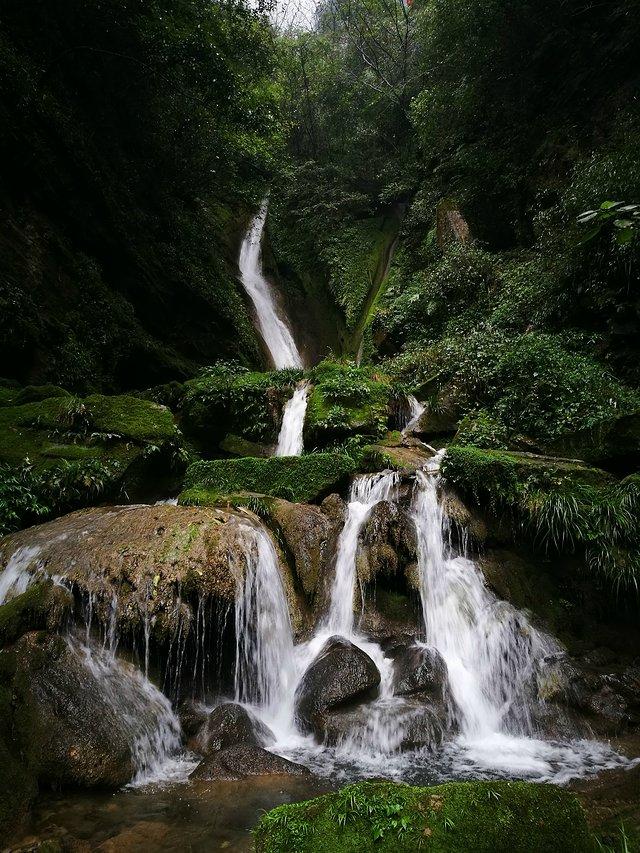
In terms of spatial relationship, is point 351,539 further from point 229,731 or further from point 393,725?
point 229,731

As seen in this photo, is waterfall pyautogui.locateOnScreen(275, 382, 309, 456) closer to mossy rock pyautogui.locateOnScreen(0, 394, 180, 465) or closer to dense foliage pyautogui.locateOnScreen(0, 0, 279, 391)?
mossy rock pyautogui.locateOnScreen(0, 394, 180, 465)

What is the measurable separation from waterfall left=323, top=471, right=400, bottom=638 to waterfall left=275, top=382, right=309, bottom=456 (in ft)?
8.79

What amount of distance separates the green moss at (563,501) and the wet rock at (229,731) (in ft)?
13.2

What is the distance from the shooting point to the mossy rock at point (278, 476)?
7.52 metres

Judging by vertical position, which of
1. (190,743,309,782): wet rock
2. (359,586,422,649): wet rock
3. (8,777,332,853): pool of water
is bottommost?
(8,777,332,853): pool of water

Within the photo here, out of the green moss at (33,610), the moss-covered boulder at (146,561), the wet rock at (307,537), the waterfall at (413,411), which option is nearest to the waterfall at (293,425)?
the waterfall at (413,411)

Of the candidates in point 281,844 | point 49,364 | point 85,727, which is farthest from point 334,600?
point 49,364

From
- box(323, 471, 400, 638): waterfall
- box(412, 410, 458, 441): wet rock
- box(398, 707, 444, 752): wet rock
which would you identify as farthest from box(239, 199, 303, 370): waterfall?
box(398, 707, 444, 752): wet rock

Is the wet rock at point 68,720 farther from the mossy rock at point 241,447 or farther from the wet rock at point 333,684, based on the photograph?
the mossy rock at point 241,447

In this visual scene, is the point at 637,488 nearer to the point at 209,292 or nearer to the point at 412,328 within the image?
the point at 412,328

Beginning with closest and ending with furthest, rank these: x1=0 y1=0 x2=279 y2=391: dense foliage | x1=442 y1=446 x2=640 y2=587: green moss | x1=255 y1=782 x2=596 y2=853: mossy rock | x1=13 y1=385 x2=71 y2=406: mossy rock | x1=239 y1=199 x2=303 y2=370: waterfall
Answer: x1=255 y1=782 x2=596 y2=853: mossy rock
x1=442 y1=446 x2=640 y2=587: green moss
x1=13 y1=385 x2=71 y2=406: mossy rock
x1=0 y1=0 x2=279 y2=391: dense foliage
x1=239 y1=199 x2=303 y2=370: waterfall

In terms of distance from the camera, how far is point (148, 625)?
4809mm

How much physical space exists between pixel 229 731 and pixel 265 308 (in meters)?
16.5

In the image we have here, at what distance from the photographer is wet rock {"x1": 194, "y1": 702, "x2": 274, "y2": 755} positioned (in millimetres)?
4098
